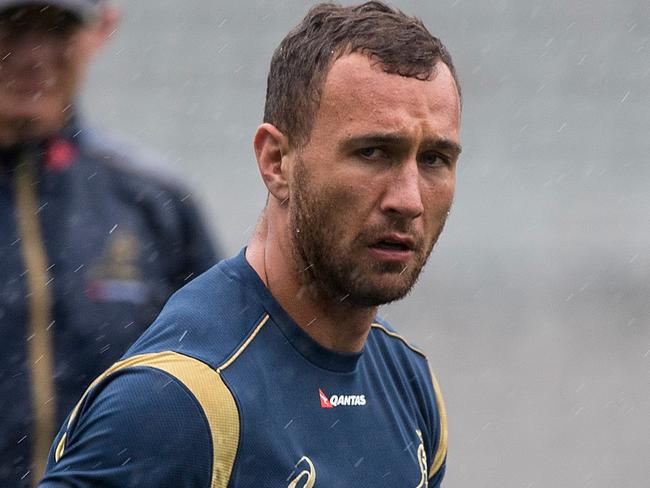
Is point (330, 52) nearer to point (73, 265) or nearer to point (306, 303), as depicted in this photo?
point (306, 303)

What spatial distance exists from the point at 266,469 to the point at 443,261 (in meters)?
7.47

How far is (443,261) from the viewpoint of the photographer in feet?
Result: 33.8

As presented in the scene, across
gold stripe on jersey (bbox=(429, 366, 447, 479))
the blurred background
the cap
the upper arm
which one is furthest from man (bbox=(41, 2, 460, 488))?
→ the blurred background

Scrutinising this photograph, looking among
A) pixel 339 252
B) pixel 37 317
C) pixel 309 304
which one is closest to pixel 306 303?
pixel 309 304

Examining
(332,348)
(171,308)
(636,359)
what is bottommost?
(636,359)

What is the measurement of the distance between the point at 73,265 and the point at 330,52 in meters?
1.40

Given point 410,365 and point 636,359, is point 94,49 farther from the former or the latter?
point 636,359

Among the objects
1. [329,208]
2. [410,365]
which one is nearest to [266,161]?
[329,208]

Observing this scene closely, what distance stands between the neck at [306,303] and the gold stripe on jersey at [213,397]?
1.19ft

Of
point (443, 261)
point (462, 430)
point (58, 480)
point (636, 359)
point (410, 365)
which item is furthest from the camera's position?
point (443, 261)

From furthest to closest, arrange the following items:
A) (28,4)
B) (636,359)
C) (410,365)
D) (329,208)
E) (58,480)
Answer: (636,359) → (28,4) → (410,365) → (329,208) → (58,480)

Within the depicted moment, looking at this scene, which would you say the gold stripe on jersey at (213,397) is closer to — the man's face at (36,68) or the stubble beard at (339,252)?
the stubble beard at (339,252)

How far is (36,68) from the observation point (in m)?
4.18

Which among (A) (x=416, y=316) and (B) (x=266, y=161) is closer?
(B) (x=266, y=161)
